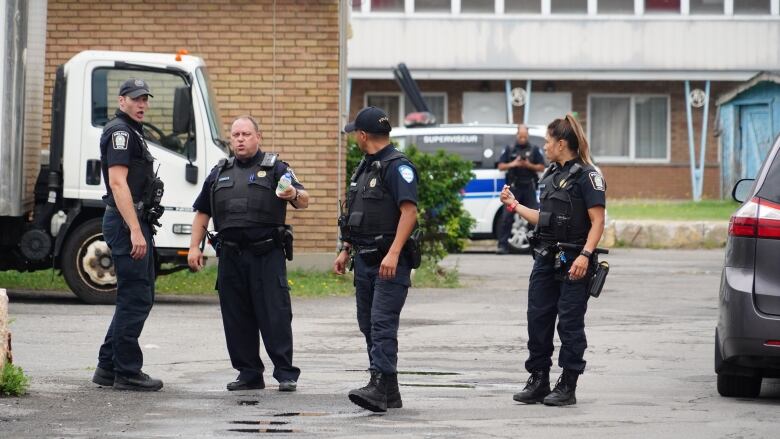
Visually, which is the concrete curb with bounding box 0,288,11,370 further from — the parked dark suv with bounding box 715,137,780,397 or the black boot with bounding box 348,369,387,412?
the parked dark suv with bounding box 715,137,780,397

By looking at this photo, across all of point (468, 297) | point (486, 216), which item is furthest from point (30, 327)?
point (486, 216)

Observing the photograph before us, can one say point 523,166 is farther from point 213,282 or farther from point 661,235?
point 213,282

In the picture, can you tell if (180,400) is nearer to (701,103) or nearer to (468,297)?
(468,297)

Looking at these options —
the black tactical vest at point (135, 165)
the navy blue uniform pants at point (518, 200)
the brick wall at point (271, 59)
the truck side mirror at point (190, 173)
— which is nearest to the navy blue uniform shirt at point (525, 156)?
the navy blue uniform pants at point (518, 200)

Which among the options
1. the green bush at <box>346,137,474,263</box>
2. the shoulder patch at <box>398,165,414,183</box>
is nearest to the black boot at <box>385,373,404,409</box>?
the shoulder patch at <box>398,165,414,183</box>

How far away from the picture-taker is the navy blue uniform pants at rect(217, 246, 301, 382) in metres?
9.38

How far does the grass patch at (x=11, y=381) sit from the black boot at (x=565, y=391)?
117 inches

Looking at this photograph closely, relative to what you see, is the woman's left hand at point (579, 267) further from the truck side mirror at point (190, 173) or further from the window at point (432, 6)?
the window at point (432, 6)

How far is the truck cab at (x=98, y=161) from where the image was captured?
14.5 metres

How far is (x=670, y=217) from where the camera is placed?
2722cm

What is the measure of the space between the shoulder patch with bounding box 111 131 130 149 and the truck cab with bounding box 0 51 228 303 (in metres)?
5.15

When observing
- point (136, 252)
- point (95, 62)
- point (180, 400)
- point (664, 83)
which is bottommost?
point (180, 400)

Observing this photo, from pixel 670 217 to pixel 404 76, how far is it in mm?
6128

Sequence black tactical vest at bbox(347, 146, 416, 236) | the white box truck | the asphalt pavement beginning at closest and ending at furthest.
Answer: the asphalt pavement, black tactical vest at bbox(347, 146, 416, 236), the white box truck
